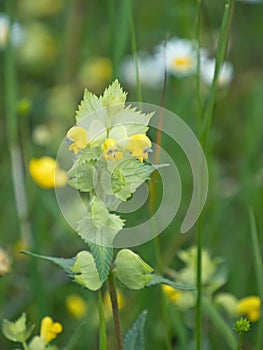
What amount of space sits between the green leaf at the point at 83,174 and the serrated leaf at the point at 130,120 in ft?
0.17

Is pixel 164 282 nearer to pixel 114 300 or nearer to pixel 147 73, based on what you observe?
pixel 114 300

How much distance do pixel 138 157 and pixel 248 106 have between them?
1545mm

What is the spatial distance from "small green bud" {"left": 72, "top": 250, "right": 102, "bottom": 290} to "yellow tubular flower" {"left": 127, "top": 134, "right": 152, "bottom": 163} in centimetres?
13

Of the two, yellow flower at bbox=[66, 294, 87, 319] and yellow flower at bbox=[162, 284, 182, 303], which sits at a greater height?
yellow flower at bbox=[162, 284, 182, 303]

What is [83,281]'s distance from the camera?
85cm

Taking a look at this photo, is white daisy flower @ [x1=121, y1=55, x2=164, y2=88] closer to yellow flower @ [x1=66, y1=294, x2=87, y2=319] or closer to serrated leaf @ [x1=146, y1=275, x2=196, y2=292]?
yellow flower @ [x1=66, y1=294, x2=87, y2=319]

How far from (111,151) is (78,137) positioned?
0.04m

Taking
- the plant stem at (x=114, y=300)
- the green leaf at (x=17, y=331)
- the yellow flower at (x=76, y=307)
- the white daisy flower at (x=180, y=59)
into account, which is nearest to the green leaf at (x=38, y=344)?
the green leaf at (x=17, y=331)

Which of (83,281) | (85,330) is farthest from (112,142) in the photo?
(85,330)

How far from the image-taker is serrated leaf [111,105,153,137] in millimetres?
820

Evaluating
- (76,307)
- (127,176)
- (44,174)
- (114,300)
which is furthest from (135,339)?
(44,174)

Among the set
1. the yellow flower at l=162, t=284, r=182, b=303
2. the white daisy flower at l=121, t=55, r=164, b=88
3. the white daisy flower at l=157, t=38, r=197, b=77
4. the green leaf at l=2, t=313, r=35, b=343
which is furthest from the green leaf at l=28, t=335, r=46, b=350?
the white daisy flower at l=121, t=55, r=164, b=88

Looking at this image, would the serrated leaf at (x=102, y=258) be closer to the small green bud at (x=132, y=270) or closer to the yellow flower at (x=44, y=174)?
the small green bud at (x=132, y=270)

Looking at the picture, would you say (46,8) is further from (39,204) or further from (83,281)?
(83,281)
